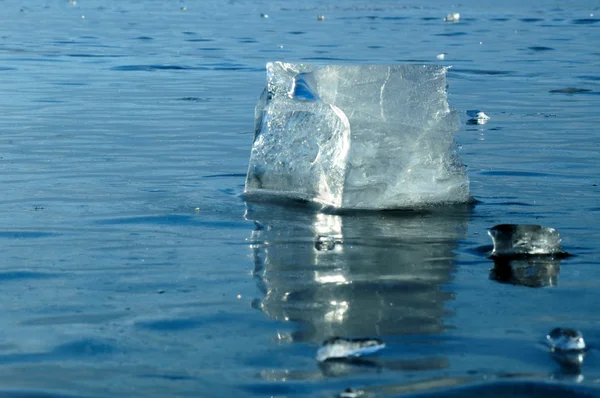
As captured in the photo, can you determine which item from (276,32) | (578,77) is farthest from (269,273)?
(276,32)

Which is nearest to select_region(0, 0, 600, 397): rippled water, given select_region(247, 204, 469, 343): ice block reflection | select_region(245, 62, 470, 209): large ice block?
select_region(247, 204, 469, 343): ice block reflection

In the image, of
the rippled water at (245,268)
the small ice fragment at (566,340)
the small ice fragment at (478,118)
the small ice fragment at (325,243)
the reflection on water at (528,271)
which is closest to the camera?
the rippled water at (245,268)

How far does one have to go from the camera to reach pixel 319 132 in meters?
6.49

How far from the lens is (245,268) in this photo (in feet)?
16.0

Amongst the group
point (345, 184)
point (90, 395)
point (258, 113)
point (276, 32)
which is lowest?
point (90, 395)

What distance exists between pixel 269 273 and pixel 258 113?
2264 millimetres

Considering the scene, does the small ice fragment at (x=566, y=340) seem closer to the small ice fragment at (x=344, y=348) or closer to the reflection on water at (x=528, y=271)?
the small ice fragment at (x=344, y=348)

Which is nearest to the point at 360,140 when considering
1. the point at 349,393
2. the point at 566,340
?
the point at 566,340

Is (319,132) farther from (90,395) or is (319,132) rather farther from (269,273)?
(90,395)

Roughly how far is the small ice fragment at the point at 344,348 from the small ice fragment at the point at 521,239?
1.59 m

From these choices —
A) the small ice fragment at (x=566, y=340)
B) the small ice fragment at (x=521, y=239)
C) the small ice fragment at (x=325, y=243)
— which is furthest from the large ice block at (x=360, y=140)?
the small ice fragment at (x=566, y=340)

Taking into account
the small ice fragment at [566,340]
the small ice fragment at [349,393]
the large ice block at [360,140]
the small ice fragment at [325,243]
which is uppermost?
the large ice block at [360,140]

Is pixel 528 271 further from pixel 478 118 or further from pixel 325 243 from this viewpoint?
pixel 478 118

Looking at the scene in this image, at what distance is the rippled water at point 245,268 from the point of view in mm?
3508
